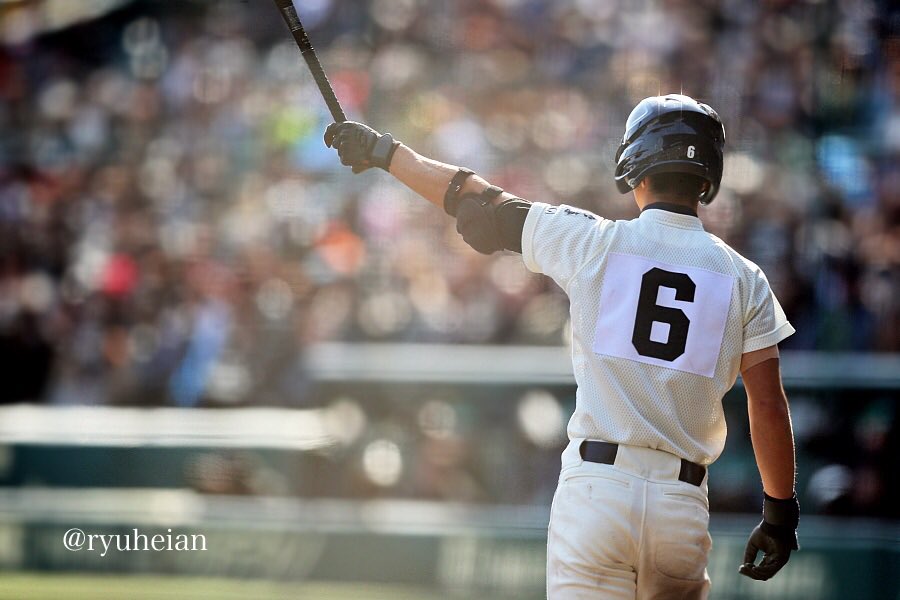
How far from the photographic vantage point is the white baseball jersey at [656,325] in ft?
9.47

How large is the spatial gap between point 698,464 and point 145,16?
7955 mm

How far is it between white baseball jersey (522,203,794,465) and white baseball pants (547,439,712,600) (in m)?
0.08

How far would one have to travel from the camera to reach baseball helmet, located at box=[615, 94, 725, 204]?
9.97 ft

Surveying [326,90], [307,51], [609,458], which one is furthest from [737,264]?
[307,51]

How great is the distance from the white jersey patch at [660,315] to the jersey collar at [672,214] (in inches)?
5.3

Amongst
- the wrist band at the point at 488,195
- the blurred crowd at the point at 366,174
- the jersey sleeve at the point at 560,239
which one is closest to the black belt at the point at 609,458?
the jersey sleeve at the point at 560,239

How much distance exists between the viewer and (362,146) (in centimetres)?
336

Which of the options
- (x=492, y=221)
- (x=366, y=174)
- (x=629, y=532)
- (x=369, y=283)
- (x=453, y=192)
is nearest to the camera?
(x=629, y=532)

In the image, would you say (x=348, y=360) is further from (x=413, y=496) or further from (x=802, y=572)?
(x=802, y=572)

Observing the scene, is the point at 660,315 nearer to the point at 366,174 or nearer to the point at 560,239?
the point at 560,239

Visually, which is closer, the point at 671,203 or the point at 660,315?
the point at 660,315

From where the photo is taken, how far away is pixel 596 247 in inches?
116

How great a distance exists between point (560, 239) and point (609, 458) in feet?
1.76

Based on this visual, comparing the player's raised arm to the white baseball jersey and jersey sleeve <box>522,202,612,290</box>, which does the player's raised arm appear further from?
the white baseball jersey
